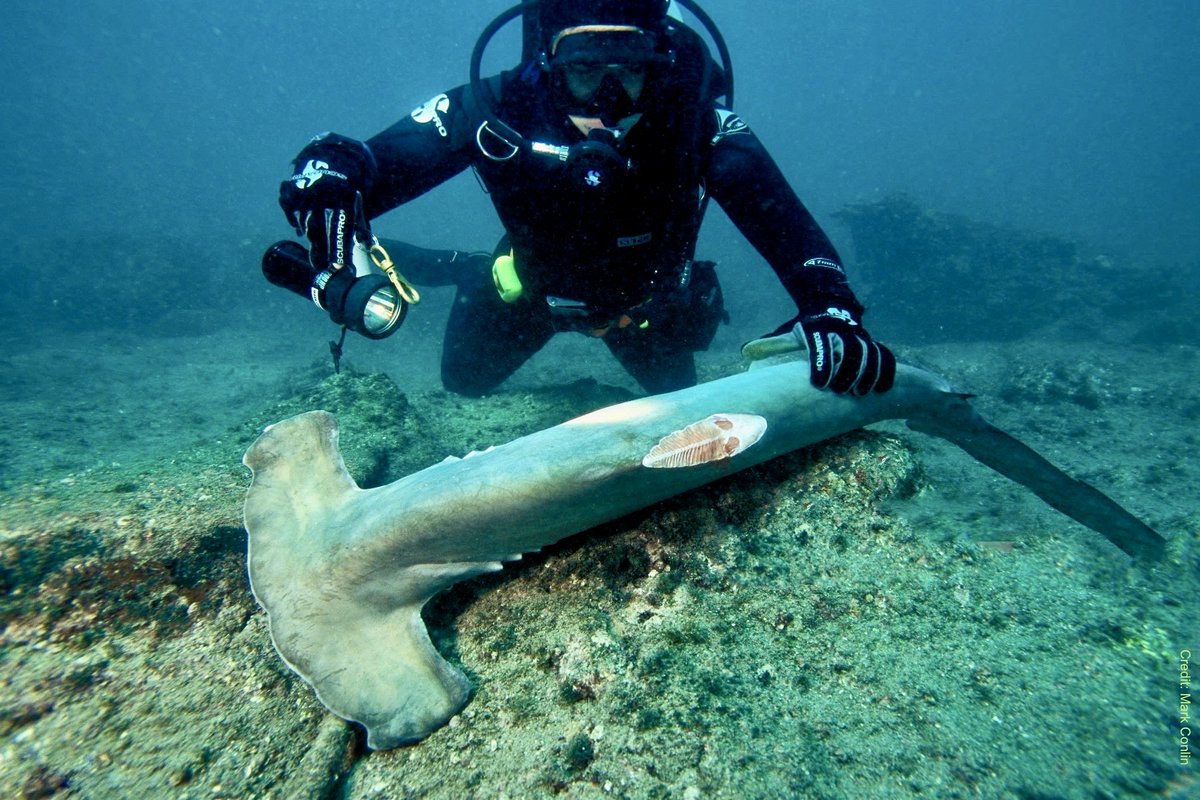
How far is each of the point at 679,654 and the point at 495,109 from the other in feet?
12.0

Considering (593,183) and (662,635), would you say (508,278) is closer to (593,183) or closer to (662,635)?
(593,183)

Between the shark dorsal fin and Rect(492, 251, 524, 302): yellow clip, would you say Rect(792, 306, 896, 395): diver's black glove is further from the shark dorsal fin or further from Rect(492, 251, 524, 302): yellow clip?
Rect(492, 251, 524, 302): yellow clip

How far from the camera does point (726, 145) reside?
3531 mm

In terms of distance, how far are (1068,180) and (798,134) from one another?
113 feet

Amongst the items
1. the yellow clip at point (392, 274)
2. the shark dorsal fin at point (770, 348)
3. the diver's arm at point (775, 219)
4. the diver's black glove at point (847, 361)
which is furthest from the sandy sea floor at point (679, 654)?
the yellow clip at point (392, 274)

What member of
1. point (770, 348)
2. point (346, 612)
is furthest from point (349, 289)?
point (770, 348)

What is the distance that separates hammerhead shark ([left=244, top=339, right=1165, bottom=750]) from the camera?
173cm

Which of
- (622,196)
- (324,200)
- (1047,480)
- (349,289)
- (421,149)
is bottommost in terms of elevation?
(1047,480)

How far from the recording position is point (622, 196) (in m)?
3.62

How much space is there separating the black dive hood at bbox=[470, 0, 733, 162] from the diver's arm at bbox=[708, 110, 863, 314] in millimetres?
715

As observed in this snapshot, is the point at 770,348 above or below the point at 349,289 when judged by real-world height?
below

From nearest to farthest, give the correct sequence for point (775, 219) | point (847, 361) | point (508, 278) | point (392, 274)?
point (847, 361), point (392, 274), point (775, 219), point (508, 278)

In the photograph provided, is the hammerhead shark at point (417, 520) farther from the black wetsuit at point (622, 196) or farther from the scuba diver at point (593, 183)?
the black wetsuit at point (622, 196)

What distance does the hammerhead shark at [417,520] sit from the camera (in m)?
1.73
